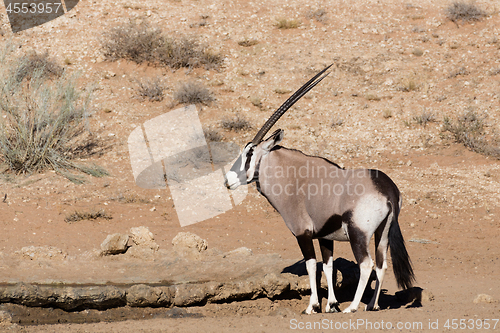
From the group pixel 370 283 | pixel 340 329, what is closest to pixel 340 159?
pixel 370 283

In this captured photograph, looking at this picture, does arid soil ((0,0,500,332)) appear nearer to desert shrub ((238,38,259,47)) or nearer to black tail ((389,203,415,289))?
desert shrub ((238,38,259,47))

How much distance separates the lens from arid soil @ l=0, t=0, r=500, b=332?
7188 millimetres

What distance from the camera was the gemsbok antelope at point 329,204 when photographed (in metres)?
5.70

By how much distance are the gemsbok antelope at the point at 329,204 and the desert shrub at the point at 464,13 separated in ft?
51.1

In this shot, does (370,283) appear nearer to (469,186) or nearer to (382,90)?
(469,186)

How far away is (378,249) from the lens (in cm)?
596

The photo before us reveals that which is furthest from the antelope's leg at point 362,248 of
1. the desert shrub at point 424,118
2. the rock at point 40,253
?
the desert shrub at point 424,118

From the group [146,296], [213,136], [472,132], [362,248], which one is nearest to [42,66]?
[213,136]

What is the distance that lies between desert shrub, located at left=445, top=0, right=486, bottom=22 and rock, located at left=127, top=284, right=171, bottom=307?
17842 millimetres

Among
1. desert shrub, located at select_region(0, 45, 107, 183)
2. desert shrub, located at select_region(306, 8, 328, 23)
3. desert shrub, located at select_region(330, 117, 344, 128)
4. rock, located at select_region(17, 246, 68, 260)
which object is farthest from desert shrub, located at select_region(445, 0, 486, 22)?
rock, located at select_region(17, 246, 68, 260)

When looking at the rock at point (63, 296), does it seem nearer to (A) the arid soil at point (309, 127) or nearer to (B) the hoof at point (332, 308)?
(A) the arid soil at point (309, 127)

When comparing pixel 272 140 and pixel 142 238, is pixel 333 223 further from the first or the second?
pixel 142 238

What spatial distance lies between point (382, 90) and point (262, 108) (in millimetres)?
4239

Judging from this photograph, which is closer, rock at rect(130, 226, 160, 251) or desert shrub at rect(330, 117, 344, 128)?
rock at rect(130, 226, 160, 251)
